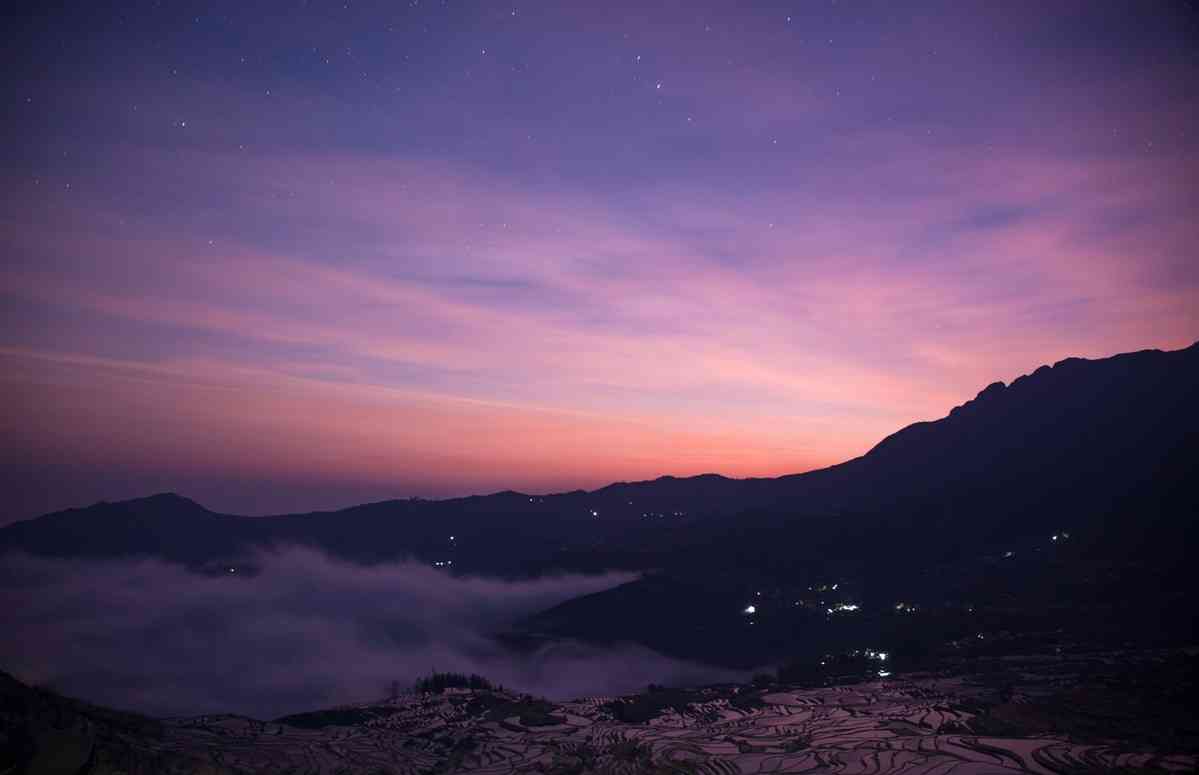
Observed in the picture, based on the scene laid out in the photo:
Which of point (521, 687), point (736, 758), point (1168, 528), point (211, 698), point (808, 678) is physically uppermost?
point (1168, 528)

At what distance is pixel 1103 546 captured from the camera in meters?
143

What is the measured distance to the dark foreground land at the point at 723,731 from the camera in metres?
41.9

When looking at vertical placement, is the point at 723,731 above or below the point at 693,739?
below

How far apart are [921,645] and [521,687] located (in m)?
81.5

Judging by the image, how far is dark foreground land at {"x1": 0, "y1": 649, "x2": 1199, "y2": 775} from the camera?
41.9m

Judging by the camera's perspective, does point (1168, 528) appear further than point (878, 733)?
Yes

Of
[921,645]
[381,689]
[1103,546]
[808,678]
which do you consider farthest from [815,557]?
[381,689]

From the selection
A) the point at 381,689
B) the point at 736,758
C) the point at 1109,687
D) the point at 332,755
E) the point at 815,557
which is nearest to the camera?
the point at 736,758

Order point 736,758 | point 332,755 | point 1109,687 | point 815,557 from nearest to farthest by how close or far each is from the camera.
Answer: point 736,758
point 332,755
point 1109,687
point 815,557

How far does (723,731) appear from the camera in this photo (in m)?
63.7

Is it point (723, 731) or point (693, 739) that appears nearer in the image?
point (693, 739)

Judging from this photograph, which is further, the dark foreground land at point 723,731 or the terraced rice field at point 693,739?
the terraced rice field at point 693,739

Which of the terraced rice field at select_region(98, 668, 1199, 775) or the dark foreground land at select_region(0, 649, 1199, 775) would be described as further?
the terraced rice field at select_region(98, 668, 1199, 775)

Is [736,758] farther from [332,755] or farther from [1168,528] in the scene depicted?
[1168,528]
